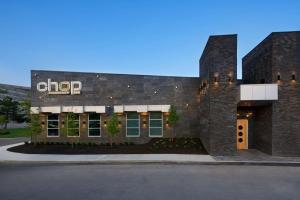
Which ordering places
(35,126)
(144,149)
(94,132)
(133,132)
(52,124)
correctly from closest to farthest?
(144,149), (35,126), (133,132), (94,132), (52,124)

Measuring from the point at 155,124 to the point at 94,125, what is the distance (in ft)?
18.2

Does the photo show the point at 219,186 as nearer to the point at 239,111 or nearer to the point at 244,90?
the point at 244,90

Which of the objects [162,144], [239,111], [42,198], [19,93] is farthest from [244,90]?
[19,93]

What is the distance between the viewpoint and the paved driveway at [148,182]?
8.39m

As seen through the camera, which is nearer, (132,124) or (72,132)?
(72,132)

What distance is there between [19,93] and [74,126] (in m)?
68.9

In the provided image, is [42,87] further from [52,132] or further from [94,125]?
[94,125]

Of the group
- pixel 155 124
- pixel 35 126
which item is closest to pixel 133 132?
pixel 155 124

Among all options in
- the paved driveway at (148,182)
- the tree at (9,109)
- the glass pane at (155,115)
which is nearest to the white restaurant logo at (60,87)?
the glass pane at (155,115)

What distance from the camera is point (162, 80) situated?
22531 millimetres

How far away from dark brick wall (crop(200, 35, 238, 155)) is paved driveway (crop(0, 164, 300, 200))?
3.20 meters

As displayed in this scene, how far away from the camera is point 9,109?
170 feet

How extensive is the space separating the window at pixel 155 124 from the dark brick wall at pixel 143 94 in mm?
607

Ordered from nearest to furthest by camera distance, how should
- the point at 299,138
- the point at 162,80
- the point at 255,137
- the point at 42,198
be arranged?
the point at 42,198, the point at 299,138, the point at 255,137, the point at 162,80
